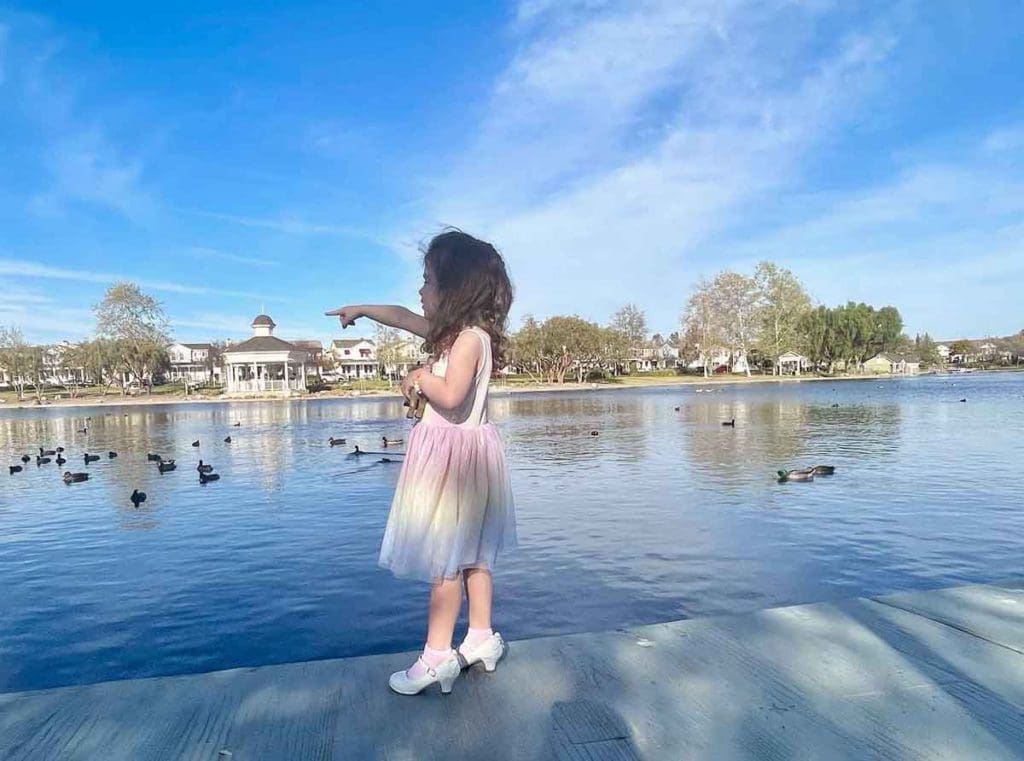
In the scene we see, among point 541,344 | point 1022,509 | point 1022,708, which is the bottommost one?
point 1022,509

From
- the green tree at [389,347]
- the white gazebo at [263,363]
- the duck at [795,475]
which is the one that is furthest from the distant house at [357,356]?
the duck at [795,475]

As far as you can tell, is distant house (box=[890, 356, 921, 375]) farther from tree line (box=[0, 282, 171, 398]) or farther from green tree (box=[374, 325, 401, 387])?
tree line (box=[0, 282, 171, 398])

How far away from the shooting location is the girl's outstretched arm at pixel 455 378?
2.87 meters

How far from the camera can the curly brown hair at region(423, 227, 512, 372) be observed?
9.81ft

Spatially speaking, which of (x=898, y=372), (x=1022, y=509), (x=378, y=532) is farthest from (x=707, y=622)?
(x=898, y=372)

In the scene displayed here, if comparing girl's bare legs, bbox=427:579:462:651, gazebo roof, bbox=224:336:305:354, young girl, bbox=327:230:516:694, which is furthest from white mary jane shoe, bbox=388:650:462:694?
gazebo roof, bbox=224:336:305:354

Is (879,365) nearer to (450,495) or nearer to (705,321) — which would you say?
(705,321)

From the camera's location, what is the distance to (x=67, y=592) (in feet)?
23.8

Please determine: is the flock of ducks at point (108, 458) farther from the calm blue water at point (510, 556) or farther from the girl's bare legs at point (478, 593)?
the girl's bare legs at point (478, 593)

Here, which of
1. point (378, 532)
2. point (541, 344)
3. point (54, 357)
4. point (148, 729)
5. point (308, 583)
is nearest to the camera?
point (148, 729)

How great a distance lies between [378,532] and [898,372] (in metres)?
114

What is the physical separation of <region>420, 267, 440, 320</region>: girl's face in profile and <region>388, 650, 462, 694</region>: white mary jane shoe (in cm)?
144

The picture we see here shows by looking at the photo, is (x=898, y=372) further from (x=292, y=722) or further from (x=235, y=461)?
(x=292, y=722)

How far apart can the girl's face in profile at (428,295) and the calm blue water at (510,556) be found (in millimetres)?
3428
